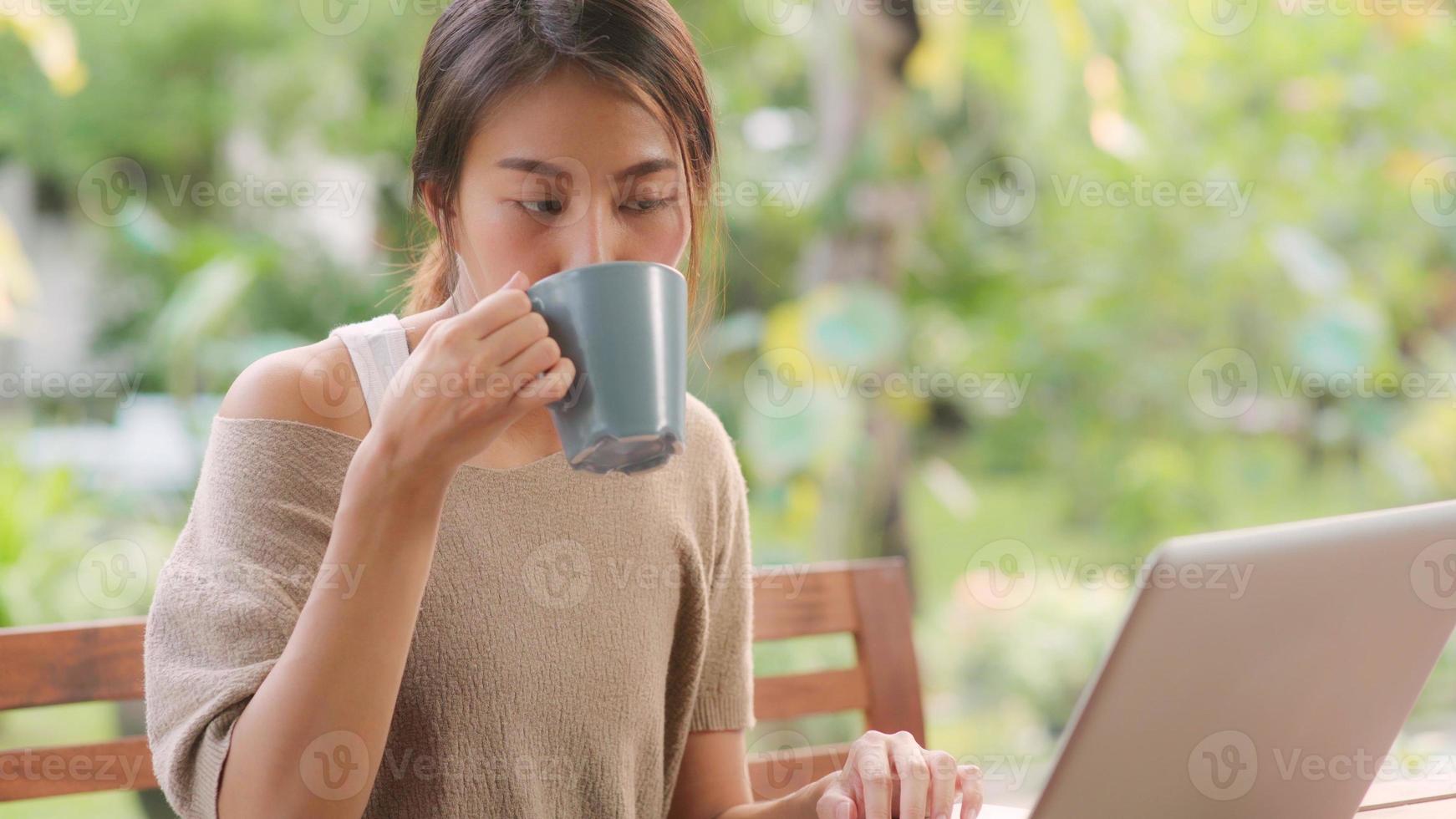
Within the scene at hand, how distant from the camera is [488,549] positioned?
1.07 meters

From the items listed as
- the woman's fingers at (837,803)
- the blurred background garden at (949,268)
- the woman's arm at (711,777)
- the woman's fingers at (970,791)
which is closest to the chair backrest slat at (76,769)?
the woman's arm at (711,777)

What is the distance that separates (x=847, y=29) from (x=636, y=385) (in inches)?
105

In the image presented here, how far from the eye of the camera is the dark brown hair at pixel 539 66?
0.98 metres

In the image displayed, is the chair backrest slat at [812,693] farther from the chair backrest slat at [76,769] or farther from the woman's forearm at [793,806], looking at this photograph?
the chair backrest slat at [76,769]

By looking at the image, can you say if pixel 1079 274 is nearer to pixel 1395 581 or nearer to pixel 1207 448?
pixel 1207 448

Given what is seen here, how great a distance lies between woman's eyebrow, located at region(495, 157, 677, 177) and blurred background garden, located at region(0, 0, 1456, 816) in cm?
211

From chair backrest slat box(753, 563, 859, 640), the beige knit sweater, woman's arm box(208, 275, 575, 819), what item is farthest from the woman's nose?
chair backrest slat box(753, 563, 859, 640)

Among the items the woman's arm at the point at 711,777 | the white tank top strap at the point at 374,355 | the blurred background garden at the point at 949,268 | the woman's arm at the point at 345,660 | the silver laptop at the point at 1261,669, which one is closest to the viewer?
the silver laptop at the point at 1261,669

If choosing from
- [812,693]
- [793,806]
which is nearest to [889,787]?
[793,806]

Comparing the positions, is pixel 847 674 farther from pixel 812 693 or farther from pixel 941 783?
pixel 941 783

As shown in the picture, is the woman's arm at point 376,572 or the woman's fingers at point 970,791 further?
the woman's fingers at point 970,791

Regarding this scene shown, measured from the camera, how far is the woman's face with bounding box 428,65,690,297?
937 millimetres

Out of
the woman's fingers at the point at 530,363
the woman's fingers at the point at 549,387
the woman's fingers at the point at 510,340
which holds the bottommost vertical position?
the woman's fingers at the point at 549,387

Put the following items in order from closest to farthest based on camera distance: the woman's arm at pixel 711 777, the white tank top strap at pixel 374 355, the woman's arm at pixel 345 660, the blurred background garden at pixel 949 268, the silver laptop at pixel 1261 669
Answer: the silver laptop at pixel 1261 669
the woman's arm at pixel 345 660
the white tank top strap at pixel 374 355
the woman's arm at pixel 711 777
the blurred background garden at pixel 949 268
